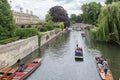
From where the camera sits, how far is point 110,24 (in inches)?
1560

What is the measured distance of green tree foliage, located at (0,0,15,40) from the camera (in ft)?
116

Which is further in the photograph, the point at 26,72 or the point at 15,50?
the point at 15,50

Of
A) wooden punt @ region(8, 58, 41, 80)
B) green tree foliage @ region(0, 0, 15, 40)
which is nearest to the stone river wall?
wooden punt @ region(8, 58, 41, 80)

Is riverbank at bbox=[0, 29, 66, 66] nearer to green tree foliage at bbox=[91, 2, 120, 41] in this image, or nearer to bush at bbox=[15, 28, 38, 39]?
bush at bbox=[15, 28, 38, 39]

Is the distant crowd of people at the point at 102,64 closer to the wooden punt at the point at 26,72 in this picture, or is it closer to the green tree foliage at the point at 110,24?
the wooden punt at the point at 26,72

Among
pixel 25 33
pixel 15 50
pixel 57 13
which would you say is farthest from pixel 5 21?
pixel 57 13

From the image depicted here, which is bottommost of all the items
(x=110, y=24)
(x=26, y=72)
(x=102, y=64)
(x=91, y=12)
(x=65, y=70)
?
(x=65, y=70)

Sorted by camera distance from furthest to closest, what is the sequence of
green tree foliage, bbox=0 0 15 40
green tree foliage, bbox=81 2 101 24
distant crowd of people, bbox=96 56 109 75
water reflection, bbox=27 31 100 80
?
green tree foliage, bbox=81 2 101 24 → green tree foliage, bbox=0 0 15 40 → water reflection, bbox=27 31 100 80 → distant crowd of people, bbox=96 56 109 75

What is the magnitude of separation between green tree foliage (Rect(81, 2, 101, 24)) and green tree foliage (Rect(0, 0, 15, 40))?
5317 centimetres

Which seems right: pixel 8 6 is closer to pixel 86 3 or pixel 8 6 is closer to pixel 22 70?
pixel 22 70

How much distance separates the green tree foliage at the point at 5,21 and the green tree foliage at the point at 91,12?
174 feet

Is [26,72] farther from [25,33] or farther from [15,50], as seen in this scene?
[25,33]

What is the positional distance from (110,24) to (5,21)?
17554mm

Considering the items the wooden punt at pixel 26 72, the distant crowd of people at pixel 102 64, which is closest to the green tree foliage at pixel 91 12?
the distant crowd of people at pixel 102 64
